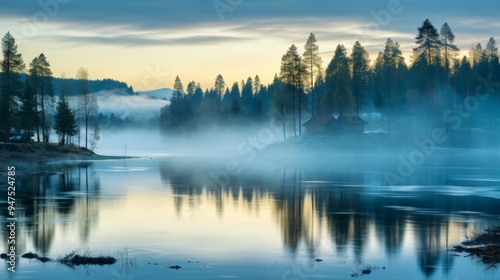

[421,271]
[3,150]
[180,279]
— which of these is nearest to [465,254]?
[421,271]

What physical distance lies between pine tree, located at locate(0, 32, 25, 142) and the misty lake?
3904cm

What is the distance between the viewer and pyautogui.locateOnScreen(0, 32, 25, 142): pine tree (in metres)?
106

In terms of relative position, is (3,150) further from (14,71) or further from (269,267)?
(269,267)

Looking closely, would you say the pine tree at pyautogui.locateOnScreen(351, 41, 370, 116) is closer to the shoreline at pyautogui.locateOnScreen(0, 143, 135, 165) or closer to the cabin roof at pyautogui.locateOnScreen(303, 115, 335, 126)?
the cabin roof at pyautogui.locateOnScreen(303, 115, 335, 126)

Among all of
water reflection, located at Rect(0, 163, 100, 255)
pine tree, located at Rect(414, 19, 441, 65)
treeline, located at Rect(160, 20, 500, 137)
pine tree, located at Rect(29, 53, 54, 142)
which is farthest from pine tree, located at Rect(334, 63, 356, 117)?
water reflection, located at Rect(0, 163, 100, 255)

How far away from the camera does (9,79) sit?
107m

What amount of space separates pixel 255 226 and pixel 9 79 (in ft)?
260

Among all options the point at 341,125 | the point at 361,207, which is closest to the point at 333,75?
the point at 341,125

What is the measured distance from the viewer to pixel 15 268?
25891 mm

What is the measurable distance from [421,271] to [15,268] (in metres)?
14.5

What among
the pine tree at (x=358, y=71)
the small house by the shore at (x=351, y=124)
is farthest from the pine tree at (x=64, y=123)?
the pine tree at (x=358, y=71)

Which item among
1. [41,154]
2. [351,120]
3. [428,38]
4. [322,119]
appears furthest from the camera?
[322,119]

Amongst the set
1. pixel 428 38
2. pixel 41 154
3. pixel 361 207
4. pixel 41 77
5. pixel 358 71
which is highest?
pixel 428 38

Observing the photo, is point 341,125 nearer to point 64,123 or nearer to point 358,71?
point 358,71
